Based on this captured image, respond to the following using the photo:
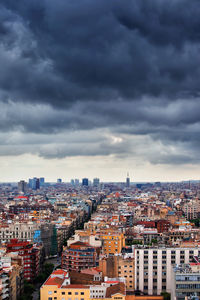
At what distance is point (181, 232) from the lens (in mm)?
75375

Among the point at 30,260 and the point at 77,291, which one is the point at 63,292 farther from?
the point at 30,260

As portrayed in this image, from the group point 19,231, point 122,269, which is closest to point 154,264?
point 122,269

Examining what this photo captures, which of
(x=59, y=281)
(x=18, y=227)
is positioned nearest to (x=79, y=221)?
(x=18, y=227)

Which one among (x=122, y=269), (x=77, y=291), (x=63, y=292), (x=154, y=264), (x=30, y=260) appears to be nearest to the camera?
(x=77, y=291)

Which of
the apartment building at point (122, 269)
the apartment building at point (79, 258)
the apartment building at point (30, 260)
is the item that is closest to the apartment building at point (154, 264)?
the apartment building at point (122, 269)

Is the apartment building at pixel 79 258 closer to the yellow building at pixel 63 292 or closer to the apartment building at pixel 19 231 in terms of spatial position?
the yellow building at pixel 63 292

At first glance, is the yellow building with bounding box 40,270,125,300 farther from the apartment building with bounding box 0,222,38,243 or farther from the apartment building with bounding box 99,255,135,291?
the apartment building with bounding box 0,222,38,243

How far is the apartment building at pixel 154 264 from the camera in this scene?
150 feet

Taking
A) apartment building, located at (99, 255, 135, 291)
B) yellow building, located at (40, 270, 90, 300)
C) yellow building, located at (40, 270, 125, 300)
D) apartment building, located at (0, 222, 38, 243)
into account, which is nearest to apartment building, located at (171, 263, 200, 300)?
yellow building, located at (40, 270, 125, 300)

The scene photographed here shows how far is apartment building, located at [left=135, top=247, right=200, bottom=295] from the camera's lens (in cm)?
4572

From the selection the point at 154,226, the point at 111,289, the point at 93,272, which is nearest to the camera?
the point at 111,289

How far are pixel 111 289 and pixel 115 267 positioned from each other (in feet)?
29.8

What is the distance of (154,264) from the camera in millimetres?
46125

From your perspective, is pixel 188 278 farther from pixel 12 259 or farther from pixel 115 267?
pixel 12 259
